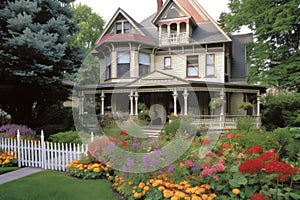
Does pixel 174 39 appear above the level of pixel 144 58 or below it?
above

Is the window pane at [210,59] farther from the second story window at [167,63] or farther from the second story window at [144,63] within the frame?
the second story window at [144,63]

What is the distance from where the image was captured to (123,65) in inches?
706

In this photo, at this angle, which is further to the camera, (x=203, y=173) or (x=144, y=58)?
(x=144, y=58)

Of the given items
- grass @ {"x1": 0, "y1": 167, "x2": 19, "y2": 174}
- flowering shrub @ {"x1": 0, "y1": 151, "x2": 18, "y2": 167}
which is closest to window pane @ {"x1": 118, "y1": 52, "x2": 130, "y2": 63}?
flowering shrub @ {"x1": 0, "y1": 151, "x2": 18, "y2": 167}

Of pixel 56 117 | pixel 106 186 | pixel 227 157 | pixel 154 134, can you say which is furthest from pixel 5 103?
pixel 227 157

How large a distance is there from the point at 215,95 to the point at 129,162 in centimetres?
1265

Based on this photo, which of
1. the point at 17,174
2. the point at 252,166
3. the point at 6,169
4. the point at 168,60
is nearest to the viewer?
the point at 252,166

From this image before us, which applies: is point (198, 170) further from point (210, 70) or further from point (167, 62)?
point (167, 62)

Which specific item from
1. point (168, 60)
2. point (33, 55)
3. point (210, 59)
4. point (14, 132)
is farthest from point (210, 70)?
point (14, 132)

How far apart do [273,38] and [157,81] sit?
23.1 ft

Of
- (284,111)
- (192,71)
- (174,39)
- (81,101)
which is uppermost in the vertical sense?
(174,39)

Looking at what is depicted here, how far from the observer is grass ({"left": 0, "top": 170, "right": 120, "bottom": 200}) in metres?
5.06

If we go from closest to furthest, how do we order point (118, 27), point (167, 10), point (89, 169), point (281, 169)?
point (281, 169) → point (89, 169) → point (167, 10) → point (118, 27)

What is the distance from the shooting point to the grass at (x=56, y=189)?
5.06 meters
